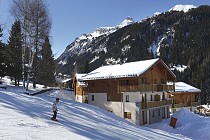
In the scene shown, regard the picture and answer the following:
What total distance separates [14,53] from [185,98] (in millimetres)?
38259

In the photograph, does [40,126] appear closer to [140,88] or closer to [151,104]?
[140,88]

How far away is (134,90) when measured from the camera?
38406mm

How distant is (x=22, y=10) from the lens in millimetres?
34844

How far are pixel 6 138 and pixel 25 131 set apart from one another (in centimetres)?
190

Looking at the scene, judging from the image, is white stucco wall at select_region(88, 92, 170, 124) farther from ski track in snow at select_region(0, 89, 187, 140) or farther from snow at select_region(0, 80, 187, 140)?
ski track in snow at select_region(0, 89, 187, 140)

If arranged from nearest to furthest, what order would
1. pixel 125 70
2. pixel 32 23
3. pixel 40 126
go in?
pixel 40 126, pixel 32 23, pixel 125 70

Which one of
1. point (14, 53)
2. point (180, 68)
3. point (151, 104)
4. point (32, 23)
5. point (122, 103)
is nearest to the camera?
point (32, 23)

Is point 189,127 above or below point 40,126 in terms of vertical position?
below

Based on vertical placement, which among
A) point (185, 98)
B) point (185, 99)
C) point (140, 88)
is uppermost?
point (140, 88)

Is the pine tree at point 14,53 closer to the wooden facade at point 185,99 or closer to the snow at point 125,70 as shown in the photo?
the snow at point 125,70

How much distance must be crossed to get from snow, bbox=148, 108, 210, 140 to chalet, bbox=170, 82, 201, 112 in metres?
16.3

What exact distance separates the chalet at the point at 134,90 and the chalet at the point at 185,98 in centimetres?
1315

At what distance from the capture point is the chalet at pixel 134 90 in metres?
38.6

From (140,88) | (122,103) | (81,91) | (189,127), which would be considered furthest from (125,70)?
(81,91)
